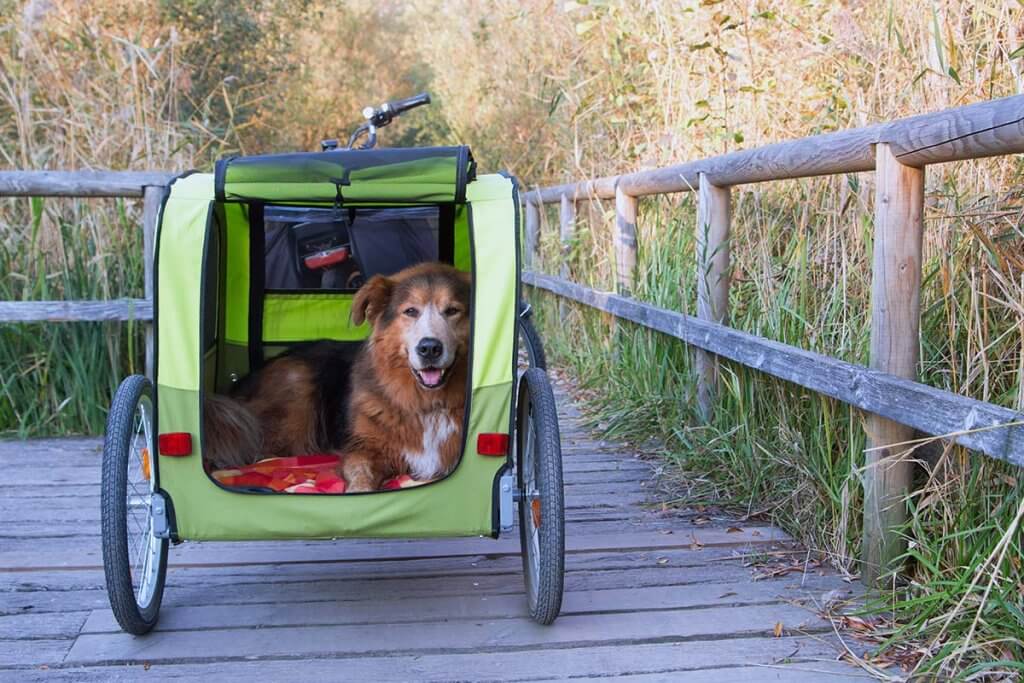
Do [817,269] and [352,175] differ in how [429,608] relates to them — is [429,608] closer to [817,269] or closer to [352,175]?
[352,175]

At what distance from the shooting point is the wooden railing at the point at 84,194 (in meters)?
4.77

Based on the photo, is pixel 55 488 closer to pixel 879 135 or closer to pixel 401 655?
pixel 401 655

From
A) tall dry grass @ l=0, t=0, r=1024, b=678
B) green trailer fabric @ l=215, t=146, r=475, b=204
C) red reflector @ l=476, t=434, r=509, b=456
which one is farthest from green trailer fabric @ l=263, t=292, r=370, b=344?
red reflector @ l=476, t=434, r=509, b=456

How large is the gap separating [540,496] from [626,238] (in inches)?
125

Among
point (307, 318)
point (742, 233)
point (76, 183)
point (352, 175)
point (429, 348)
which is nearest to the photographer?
point (352, 175)

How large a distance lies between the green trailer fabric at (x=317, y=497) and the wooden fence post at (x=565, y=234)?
4.05 m

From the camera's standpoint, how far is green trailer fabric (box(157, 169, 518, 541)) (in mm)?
2578

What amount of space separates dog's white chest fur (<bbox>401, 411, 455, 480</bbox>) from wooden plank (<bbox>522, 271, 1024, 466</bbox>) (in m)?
1.15

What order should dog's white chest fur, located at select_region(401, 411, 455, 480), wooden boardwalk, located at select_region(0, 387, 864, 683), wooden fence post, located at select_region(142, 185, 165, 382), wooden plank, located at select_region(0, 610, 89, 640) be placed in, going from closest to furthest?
wooden boardwalk, located at select_region(0, 387, 864, 683), wooden plank, located at select_region(0, 610, 89, 640), dog's white chest fur, located at select_region(401, 411, 455, 480), wooden fence post, located at select_region(142, 185, 165, 382)

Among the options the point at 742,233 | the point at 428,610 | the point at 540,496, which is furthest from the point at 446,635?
the point at 742,233

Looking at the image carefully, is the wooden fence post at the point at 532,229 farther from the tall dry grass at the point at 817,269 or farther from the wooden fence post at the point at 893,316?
the wooden fence post at the point at 893,316

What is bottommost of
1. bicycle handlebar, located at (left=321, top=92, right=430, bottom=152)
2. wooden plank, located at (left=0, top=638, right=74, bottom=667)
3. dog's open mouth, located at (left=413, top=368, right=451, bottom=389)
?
wooden plank, located at (left=0, top=638, right=74, bottom=667)

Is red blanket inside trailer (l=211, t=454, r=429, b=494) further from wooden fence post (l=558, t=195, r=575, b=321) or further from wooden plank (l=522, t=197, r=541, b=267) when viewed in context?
wooden plank (l=522, t=197, r=541, b=267)

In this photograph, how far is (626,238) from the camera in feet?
18.4
